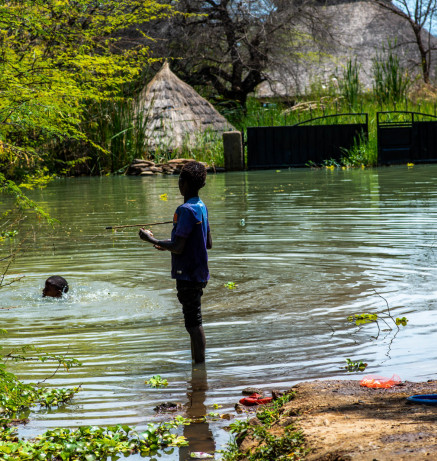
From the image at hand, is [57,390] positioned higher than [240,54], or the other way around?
[240,54]

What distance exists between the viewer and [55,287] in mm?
7727

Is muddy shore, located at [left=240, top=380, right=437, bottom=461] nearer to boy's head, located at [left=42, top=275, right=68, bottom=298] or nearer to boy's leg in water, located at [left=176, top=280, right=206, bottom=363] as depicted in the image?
boy's leg in water, located at [left=176, top=280, right=206, bottom=363]

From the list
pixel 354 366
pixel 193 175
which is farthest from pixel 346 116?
pixel 354 366

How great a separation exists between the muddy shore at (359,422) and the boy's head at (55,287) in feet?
12.5

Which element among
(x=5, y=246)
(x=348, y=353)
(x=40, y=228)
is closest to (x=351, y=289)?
(x=348, y=353)

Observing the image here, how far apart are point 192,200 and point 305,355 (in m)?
1.39

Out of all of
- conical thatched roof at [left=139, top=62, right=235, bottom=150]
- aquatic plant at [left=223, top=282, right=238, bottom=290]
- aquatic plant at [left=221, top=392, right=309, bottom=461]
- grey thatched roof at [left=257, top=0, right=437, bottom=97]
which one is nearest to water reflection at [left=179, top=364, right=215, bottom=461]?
aquatic plant at [left=221, top=392, right=309, bottom=461]

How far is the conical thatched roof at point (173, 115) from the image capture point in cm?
2886

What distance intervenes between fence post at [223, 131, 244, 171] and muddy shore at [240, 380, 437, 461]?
22.6 meters

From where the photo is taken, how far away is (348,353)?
555cm

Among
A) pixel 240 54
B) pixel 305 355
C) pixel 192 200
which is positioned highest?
pixel 240 54

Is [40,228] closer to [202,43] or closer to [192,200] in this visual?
[192,200]

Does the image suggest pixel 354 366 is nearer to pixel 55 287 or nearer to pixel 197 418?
pixel 197 418

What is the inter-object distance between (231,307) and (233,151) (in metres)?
20.2
